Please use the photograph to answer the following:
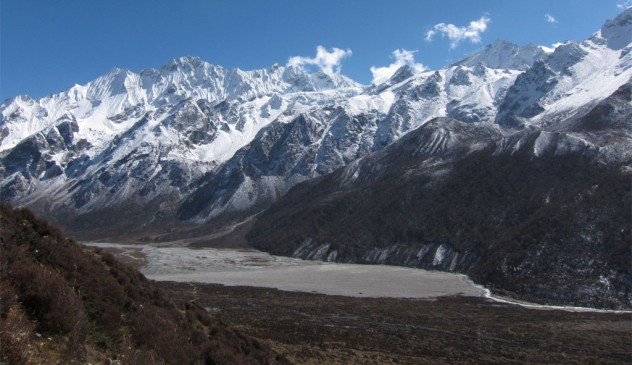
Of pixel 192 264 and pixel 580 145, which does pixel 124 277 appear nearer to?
pixel 192 264

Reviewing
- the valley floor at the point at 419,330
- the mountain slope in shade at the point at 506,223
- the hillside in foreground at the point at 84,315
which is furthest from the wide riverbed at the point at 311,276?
the hillside in foreground at the point at 84,315

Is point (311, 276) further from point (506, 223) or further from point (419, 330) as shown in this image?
point (419, 330)

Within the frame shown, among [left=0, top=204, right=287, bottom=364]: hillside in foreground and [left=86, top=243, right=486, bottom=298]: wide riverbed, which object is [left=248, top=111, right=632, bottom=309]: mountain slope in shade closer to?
[left=86, top=243, right=486, bottom=298]: wide riverbed

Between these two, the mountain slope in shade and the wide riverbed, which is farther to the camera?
the wide riverbed

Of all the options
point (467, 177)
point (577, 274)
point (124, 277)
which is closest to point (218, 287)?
point (577, 274)

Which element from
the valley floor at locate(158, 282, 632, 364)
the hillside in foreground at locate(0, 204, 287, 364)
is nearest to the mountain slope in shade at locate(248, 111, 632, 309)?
the valley floor at locate(158, 282, 632, 364)

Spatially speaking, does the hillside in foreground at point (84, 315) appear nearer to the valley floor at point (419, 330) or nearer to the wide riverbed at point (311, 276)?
the valley floor at point (419, 330)

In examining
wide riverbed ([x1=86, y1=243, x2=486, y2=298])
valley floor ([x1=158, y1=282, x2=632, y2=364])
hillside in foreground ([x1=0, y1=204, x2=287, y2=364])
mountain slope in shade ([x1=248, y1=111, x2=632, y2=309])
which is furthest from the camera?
wide riverbed ([x1=86, y1=243, x2=486, y2=298])
